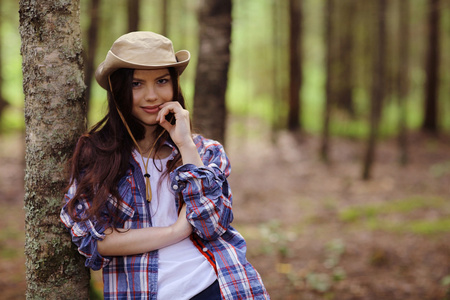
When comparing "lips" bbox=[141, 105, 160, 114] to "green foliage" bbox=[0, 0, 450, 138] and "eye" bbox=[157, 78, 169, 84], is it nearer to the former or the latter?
"eye" bbox=[157, 78, 169, 84]

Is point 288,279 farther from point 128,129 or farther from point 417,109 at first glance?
point 417,109

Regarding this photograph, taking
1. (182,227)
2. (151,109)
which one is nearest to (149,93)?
(151,109)

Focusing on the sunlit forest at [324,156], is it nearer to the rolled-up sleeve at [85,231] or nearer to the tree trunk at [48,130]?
the tree trunk at [48,130]

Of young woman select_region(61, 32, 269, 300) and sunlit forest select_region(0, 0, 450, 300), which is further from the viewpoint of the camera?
sunlit forest select_region(0, 0, 450, 300)

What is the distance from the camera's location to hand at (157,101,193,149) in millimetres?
2250

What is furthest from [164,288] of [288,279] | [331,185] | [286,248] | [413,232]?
[331,185]

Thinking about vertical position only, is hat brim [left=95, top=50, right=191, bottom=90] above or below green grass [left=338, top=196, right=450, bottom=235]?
above

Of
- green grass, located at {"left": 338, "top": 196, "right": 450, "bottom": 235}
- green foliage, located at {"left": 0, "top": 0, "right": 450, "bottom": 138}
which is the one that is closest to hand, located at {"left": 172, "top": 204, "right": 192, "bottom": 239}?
green grass, located at {"left": 338, "top": 196, "right": 450, "bottom": 235}

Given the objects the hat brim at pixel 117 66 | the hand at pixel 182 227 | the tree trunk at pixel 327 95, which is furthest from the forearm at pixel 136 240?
the tree trunk at pixel 327 95

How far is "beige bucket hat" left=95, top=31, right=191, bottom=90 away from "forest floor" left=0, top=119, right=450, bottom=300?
3779 millimetres

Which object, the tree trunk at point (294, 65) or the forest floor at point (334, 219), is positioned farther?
the tree trunk at point (294, 65)

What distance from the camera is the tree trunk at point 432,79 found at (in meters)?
17.2

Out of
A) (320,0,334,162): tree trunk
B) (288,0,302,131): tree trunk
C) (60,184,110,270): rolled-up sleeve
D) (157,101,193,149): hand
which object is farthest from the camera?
(288,0,302,131): tree trunk

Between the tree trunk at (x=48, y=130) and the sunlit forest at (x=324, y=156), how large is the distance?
0.30m
